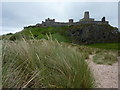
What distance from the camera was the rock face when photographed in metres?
22.1

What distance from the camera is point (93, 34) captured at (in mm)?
22141

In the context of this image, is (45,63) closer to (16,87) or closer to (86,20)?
(16,87)

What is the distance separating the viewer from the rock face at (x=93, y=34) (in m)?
22.1

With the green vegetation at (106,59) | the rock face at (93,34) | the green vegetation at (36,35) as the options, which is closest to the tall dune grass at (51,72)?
the green vegetation at (36,35)

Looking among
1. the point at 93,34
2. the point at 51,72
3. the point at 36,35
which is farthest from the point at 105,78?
the point at 93,34

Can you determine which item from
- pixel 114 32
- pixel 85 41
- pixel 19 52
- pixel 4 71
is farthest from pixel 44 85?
pixel 114 32

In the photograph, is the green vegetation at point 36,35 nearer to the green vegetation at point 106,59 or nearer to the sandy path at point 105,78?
the sandy path at point 105,78

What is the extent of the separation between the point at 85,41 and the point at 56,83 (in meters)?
20.0

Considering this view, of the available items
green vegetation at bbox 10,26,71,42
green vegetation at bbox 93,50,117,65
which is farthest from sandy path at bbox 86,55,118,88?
green vegetation at bbox 93,50,117,65

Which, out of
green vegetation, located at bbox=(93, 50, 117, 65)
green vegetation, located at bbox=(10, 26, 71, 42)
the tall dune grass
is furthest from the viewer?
green vegetation, located at bbox=(93, 50, 117, 65)

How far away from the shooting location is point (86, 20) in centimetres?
2789

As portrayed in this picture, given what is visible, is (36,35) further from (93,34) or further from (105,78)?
(93,34)

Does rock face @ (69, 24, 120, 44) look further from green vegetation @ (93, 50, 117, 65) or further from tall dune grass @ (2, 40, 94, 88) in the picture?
tall dune grass @ (2, 40, 94, 88)

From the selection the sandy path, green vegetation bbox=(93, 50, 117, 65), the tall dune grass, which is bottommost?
green vegetation bbox=(93, 50, 117, 65)
